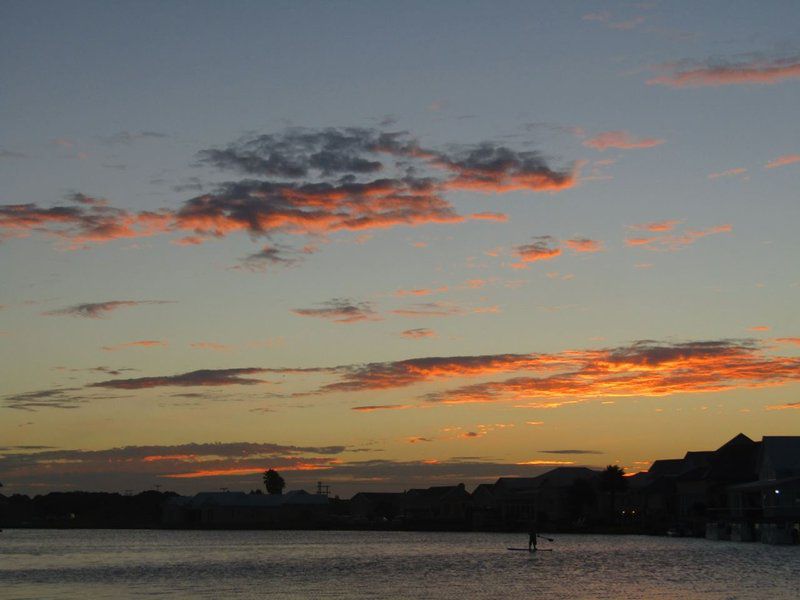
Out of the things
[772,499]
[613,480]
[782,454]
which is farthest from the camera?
[613,480]

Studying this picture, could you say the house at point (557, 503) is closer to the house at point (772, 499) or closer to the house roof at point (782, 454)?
the house at point (772, 499)

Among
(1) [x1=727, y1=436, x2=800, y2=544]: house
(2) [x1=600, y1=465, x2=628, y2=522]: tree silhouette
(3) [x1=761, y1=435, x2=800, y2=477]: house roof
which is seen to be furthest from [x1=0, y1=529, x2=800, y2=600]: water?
(2) [x1=600, y1=465, x2=628, y2=522]: tree silhouette

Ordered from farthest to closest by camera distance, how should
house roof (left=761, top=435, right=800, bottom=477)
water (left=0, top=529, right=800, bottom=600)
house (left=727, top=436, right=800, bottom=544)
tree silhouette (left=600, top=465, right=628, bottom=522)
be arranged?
tree silhouette (left=600, top=465, right=628, bottom=522), house roof (left=761, top=435, right=800, bottom=477), house (left=727, top=436, right=800, bottom=544), water (left=0, top=529, right=800, bottom=600)

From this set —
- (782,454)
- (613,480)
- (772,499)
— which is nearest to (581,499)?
(613,480)

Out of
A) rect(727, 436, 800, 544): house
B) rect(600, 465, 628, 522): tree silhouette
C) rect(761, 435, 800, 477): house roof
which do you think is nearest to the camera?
rect(727, 436, 800, 544): house

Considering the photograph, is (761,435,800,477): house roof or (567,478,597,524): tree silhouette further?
(567,478,597,524): tree silhouette

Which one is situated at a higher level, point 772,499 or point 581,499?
point 581,499

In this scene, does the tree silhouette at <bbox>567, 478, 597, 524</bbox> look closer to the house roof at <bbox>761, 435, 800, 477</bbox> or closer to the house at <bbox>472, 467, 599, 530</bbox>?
the house at <bbox>472, 467, 599, 530</bbox>

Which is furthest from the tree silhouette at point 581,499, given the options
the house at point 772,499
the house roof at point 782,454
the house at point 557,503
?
the house roof at point 782,454

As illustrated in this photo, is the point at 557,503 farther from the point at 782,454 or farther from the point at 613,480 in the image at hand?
the point at 782,454

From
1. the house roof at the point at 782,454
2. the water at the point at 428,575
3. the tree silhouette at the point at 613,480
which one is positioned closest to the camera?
the water at the point at 428,575

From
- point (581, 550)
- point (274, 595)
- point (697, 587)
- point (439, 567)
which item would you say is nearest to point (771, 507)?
point (581, 550)

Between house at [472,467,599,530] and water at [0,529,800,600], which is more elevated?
house at [472,467,599,530]

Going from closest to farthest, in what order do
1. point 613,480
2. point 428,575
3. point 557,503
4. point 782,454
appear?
point 428,575, point 782,454, point 613,480, point 557,503
